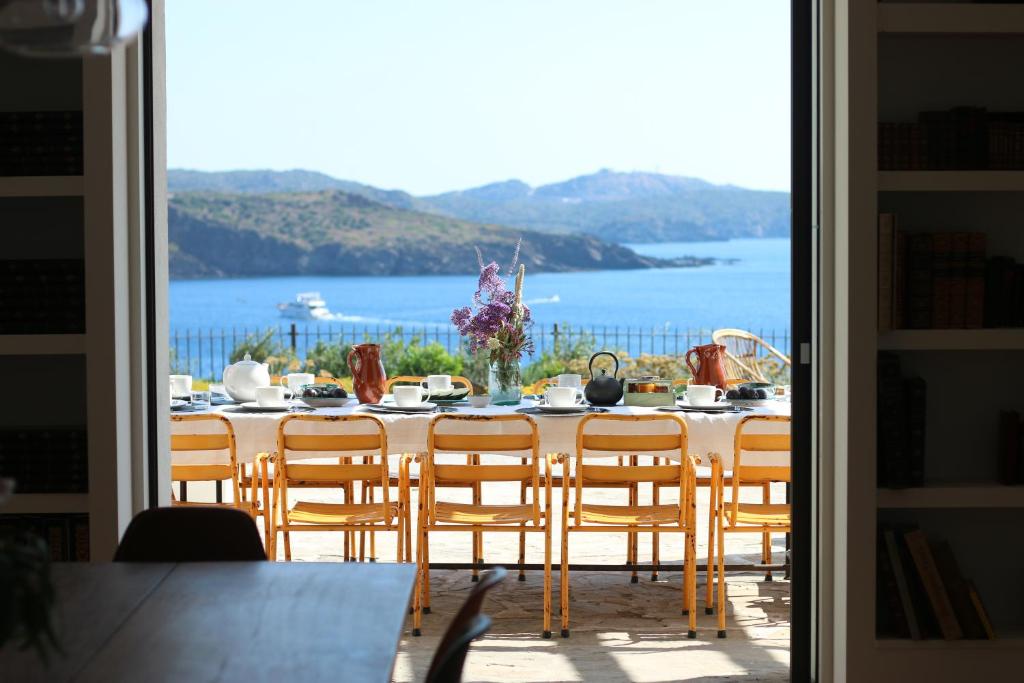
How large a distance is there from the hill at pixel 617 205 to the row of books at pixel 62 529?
32.8 meters

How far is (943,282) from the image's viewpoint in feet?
10.6

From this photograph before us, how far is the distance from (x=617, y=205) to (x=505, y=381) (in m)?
33.3

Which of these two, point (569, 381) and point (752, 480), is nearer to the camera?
point (752, 480)

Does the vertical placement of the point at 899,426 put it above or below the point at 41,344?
below

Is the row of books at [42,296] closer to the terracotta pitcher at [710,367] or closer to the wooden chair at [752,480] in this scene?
the wooden chair at [752,480]

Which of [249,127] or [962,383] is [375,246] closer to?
[249,127]

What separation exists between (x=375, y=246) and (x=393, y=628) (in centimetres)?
3412

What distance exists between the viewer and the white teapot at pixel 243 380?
5.08m

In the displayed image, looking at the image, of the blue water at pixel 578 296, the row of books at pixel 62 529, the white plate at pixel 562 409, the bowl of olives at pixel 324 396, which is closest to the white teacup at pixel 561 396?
the white plate at pixel 562 409

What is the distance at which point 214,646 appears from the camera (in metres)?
1.83

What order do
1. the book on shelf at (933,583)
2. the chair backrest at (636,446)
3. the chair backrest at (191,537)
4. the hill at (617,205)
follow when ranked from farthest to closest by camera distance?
1. the hill at (617,205)
2. the chair backrest at (636,446)
3. the book on shelf at (933,583)
4. the chair backrest at (191,537)

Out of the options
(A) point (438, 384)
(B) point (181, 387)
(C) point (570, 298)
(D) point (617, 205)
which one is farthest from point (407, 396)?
(D) point (617, 205)

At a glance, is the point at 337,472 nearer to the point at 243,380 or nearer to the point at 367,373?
the point at 367,373

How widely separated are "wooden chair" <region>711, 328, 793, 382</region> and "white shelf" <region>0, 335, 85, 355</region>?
475 centimetres
